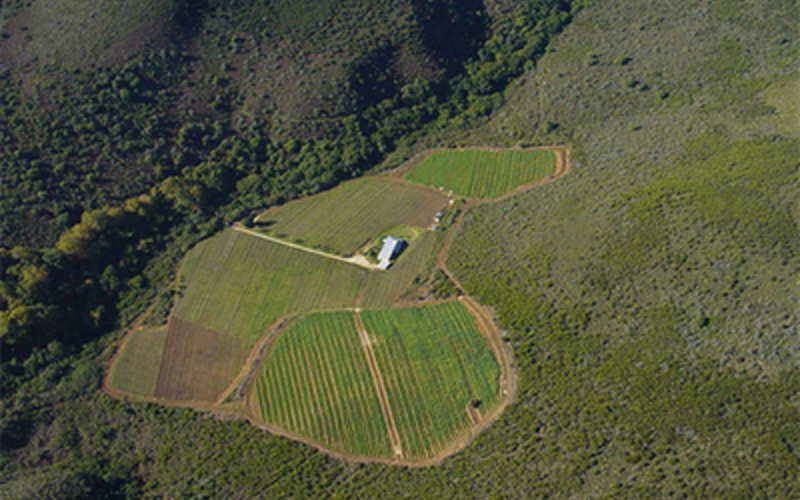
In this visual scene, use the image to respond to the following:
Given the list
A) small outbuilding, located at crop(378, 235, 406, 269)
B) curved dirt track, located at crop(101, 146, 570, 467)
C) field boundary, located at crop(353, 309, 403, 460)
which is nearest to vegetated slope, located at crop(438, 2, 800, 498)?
curved dirt track, located at crop(101, 146, 570, 467)

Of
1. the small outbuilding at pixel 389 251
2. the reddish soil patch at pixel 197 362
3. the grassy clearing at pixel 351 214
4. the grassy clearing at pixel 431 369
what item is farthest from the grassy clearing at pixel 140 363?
the small outbuilding at pixel 389 251

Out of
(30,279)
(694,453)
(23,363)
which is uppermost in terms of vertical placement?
(30,279)

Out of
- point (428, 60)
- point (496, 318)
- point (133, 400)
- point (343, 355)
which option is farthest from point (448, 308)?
point (428, 60)

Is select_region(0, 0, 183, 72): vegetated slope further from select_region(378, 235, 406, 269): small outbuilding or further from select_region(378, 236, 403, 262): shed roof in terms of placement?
select_region(378, 235, 406, 269): small outbuilding

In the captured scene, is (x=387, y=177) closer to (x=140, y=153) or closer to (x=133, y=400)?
(x=140, y=153)

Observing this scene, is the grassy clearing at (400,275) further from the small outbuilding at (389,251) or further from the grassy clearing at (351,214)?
the grassy clearing at (351,214)

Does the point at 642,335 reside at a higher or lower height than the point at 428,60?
lower

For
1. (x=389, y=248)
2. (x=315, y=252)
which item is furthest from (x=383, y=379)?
(x=315, y=252)

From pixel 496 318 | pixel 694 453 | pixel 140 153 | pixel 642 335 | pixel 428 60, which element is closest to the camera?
pixel 694 453
